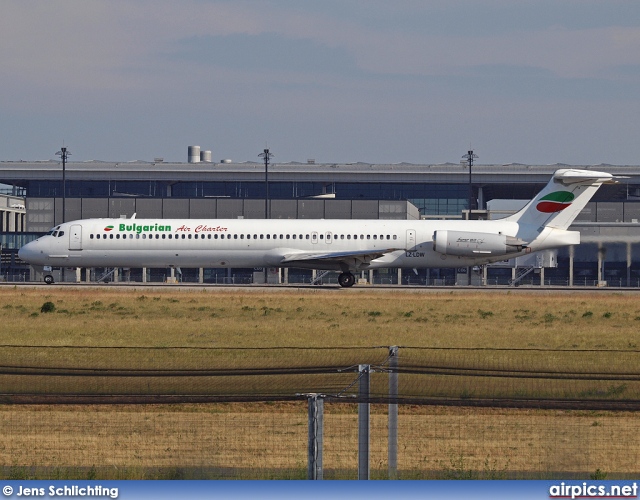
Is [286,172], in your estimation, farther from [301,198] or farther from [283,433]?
[283,433]

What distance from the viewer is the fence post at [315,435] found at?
998cm

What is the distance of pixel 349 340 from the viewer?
2789 centimetres

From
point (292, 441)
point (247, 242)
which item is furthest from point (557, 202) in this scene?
point (292, 441)

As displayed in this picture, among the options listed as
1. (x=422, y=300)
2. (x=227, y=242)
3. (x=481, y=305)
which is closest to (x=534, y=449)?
(x=481, y=305)

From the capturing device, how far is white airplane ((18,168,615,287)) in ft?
176

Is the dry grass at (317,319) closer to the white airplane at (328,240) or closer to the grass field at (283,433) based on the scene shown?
the grass field at (283,433)

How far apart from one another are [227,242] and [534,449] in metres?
41.2

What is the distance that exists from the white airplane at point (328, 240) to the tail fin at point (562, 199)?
0.06 m

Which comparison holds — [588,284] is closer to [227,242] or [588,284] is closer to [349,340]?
[227,242]

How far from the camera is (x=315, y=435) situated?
10008mm

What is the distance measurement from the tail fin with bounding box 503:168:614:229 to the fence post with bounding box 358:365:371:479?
4550cm

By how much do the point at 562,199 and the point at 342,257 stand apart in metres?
12.9

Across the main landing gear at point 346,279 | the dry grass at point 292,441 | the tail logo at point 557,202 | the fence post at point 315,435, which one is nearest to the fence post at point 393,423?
the dry grass at point 292,441

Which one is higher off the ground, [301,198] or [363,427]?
[301,198]
